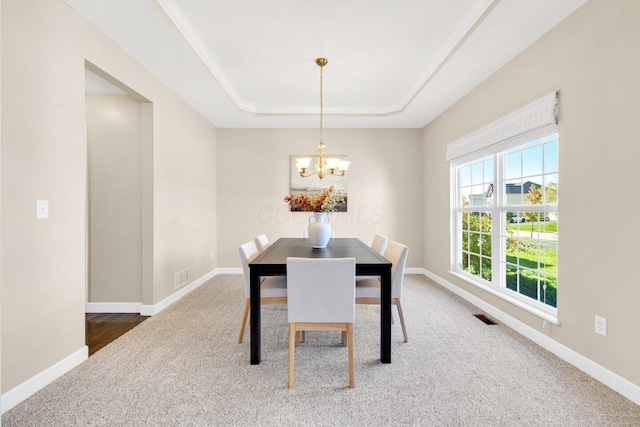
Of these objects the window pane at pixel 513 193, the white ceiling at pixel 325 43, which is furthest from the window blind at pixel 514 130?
the white ceiling at pixel 325 43

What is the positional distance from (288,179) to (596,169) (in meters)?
3.95

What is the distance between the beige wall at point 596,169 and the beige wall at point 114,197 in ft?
12.6

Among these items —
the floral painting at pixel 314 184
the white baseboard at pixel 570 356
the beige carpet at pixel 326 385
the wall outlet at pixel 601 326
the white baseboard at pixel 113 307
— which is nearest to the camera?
the beige carpet at pixel 326 385

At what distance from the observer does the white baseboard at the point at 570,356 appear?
177 cm

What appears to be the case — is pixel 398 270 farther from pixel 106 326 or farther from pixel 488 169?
pixel 106 326

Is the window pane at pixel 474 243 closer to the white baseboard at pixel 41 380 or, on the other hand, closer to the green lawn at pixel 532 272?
the green lawn at pixel 532 272

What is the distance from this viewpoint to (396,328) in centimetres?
280

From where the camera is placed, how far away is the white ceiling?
2.27 meters

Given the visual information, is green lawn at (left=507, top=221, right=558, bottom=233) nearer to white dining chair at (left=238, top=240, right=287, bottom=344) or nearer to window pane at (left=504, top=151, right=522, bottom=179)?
window pane at (left=504, top=151, right=522, bottom=179)

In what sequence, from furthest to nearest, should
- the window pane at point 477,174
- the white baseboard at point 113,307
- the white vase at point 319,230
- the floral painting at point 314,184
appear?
the floral painting at point 314,184
the window pane at point 477,174
the white baseboard at point 113,307
the white vase at point 319,230

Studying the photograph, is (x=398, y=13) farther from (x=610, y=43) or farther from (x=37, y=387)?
(x=37, y=387)

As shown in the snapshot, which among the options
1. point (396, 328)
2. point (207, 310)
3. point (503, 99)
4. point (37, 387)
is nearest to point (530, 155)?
point (503, 99)

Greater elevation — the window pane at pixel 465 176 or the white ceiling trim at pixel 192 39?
the white ceiling trim at pixel 192 39

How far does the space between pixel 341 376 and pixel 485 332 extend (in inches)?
59.0
